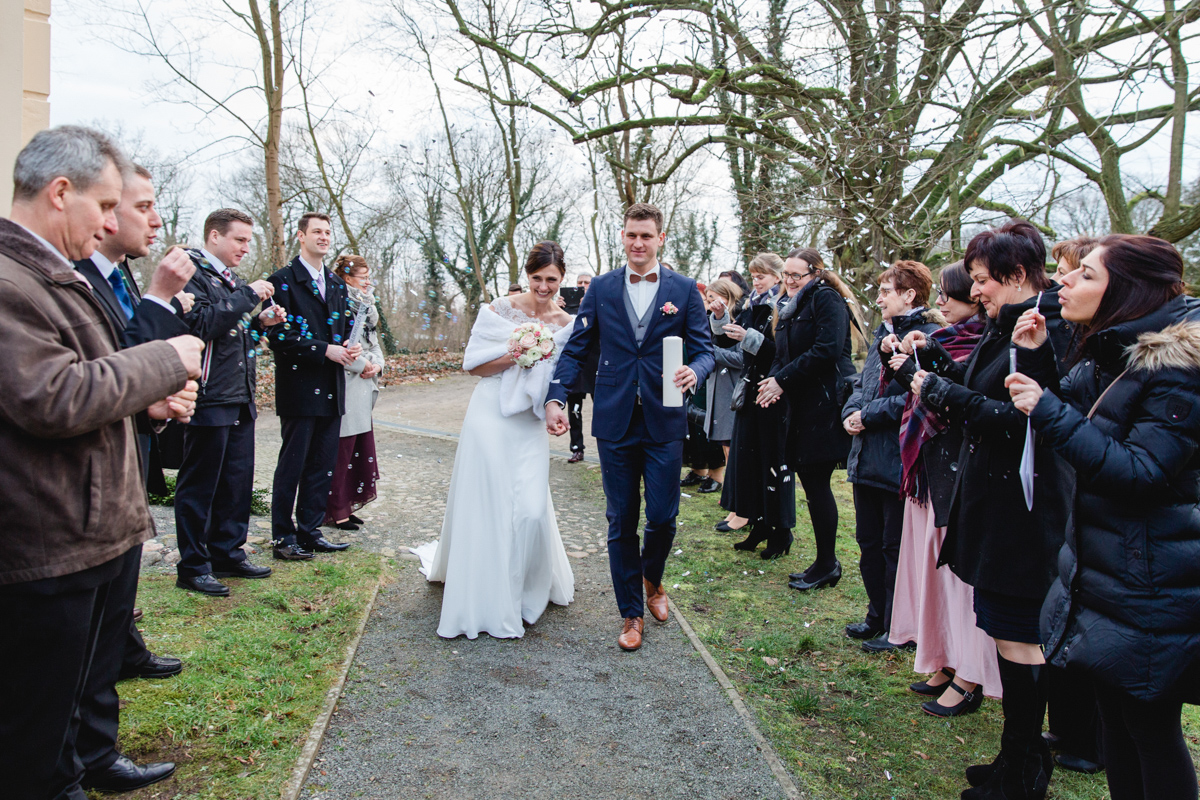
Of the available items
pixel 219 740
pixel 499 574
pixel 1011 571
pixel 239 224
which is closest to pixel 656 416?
pixel 499 574

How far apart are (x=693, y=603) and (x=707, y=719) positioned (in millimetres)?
1690

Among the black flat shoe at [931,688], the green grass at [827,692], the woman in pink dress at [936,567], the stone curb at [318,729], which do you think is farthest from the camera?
the black flat shoe at [931,688]

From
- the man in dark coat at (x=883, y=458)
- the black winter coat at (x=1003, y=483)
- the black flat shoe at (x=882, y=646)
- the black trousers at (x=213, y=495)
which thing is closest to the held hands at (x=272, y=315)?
the black trousers at (x=213, y=495)

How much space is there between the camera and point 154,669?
354cm

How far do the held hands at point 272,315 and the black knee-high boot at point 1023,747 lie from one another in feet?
15.9

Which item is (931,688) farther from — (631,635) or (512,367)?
(512,367)

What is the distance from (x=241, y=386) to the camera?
4914 millimetres

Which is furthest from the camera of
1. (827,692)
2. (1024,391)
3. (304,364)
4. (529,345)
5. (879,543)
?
(304,364)

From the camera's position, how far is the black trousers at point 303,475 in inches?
220

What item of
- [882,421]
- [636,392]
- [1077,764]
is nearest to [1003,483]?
[1077,764]

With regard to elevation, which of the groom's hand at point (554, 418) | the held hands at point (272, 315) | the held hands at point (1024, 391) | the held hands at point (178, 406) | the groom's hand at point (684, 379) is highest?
the held hands at point (272, 315)

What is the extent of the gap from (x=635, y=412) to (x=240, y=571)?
9.88ft

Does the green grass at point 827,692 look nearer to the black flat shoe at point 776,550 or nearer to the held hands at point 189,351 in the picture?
the black flat shoe at point 776,550

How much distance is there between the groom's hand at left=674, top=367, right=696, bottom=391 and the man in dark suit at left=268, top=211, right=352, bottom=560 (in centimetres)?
274
